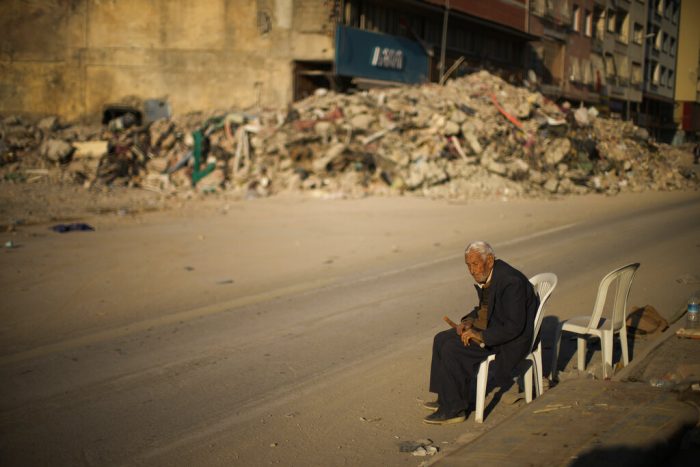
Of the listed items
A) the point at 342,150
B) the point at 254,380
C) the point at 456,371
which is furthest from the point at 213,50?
the point at 456,371

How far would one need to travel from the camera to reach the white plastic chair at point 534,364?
4.68 meters

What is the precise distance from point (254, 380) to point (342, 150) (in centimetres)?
1581

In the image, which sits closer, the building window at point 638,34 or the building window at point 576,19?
the building window at point 576,19

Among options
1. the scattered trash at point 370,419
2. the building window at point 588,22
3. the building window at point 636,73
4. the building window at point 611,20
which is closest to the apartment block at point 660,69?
the building window at point 636,73

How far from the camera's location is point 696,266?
10.4 metres

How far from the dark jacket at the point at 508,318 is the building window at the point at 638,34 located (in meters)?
57.2

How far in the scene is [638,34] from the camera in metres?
55.9

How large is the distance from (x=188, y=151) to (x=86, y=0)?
1104 cm

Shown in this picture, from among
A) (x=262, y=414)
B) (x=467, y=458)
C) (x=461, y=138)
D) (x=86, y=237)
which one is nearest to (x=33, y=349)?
(x=262, y=414)

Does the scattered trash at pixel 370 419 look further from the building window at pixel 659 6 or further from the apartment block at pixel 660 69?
the building window at pixel 659 6

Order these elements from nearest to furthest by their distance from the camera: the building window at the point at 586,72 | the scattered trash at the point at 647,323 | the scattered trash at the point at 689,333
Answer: the scattered trash at the point at 689,333
the scattered trash at the point at 647,323
the building window at the point at 586,72

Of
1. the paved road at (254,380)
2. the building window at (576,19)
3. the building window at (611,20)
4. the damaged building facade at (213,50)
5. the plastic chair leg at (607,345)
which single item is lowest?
the paved road at (254,380)

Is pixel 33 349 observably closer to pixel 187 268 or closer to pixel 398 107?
pixel 187 268

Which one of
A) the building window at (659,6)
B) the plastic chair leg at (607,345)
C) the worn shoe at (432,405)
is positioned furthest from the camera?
the building window at (659,6)
